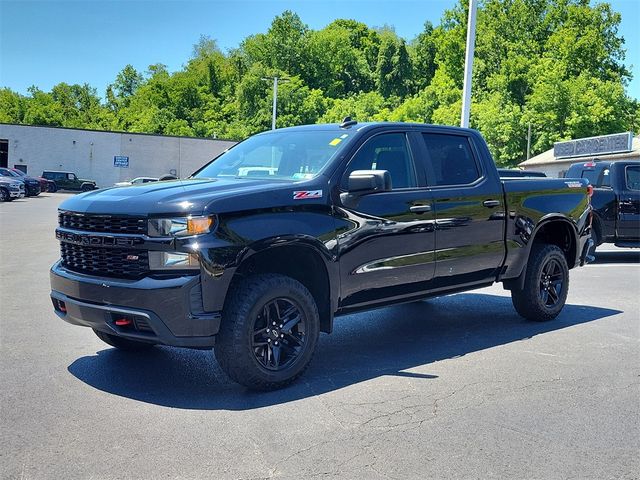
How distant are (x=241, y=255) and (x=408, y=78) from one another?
256ft

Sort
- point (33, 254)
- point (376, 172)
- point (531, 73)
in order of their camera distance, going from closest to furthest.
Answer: point (376, 172) → point (33, 254) → point (531, 73)

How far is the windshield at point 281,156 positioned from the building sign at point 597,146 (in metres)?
34.3

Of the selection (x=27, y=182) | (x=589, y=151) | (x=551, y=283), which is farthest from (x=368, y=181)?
(x=27, y=182)

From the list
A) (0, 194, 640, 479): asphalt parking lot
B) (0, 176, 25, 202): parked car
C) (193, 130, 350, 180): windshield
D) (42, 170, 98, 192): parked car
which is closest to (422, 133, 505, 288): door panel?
(0, 194, 640, 479): asphalt parking lot

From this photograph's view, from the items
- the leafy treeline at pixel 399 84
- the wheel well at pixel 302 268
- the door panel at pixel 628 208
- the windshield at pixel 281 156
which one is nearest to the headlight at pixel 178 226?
the wheel well at pixel 302 268

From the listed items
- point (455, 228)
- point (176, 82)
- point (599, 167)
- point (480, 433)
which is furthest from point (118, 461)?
point (176, 82)

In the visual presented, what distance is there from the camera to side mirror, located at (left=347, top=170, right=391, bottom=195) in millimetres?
5027

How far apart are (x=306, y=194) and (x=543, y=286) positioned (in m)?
3.68

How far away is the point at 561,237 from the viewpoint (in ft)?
25.3

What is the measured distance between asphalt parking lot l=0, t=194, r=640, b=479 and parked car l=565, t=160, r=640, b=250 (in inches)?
229

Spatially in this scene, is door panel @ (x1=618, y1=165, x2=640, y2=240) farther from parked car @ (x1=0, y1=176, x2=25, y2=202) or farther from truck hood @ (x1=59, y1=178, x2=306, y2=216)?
parked car @ (x1=0, y1=176, x2=25, y2=202)

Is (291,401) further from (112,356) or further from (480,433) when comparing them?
(112,356)

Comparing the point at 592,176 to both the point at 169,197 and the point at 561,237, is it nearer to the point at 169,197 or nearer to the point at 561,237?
the point at 561,237

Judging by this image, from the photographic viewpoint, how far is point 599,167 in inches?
517
